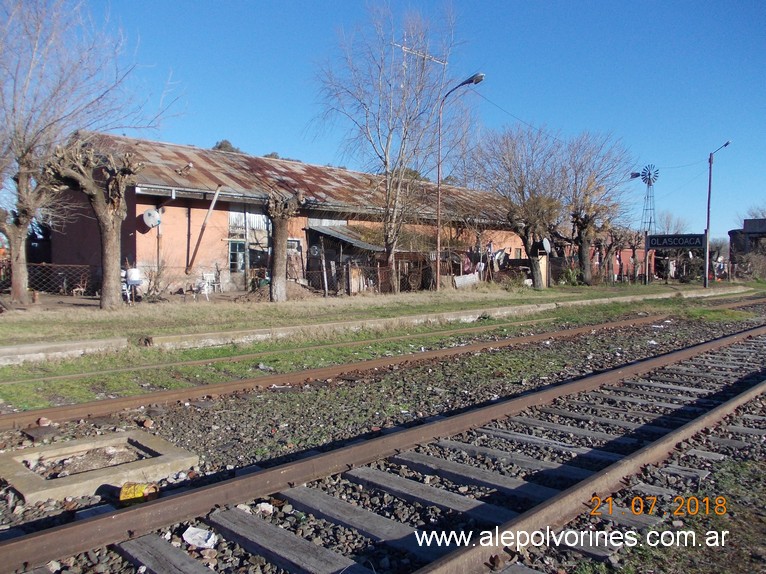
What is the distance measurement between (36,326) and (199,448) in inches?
373

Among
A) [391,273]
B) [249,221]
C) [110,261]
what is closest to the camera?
[110,261]

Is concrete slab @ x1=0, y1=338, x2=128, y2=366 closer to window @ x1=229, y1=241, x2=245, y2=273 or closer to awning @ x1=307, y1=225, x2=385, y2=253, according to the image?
window @ x1=229, y1=241, x2=245, y2=273

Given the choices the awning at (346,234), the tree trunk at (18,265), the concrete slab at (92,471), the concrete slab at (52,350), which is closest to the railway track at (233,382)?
the concrete slab at (92,471)

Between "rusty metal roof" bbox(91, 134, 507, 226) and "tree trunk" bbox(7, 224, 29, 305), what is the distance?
3.52 m

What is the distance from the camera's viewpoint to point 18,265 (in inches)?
736

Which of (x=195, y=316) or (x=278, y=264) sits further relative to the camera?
(x=278, y=264)

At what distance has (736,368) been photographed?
10.3 metres

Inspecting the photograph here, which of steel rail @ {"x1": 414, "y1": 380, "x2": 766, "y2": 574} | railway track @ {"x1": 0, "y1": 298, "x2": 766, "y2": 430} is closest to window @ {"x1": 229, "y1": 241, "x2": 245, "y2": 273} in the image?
railway track @ {"x1": 0, "y1": 298, "x2": 766, "y2": 430}

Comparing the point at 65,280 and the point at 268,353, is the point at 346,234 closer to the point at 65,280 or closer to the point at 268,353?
the point at 65,280

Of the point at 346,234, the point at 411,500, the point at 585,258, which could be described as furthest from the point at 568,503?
the point at 585,258

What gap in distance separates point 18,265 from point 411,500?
1809 centimetres

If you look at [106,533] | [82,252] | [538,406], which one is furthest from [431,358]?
[82,252]

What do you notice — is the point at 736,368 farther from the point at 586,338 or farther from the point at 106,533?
the point at 106,533

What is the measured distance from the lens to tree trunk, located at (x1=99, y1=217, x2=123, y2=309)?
54.1ft
